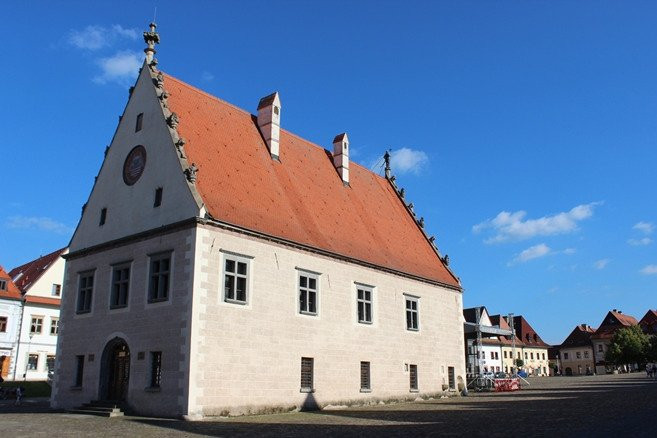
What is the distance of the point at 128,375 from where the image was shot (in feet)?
75.3

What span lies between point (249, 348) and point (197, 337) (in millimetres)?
2585

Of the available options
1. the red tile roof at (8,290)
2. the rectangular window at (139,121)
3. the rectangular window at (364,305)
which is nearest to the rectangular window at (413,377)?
the rectangular window at (364,305)

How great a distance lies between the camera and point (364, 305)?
29.0 meters

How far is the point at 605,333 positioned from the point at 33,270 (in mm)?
107524

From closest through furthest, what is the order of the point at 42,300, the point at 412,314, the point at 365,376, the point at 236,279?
the point at 236,279
the point at 365,376
the point at 412,314
the point at 42,300

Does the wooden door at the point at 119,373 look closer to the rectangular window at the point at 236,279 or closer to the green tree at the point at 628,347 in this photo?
the rectangular window at the point at 236,279

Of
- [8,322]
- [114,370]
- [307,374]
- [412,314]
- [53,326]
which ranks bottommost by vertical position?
[307,374]

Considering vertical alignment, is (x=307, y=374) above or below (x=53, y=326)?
below

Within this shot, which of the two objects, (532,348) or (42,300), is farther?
(532,348)

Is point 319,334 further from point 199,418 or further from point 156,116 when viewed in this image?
point 156,116

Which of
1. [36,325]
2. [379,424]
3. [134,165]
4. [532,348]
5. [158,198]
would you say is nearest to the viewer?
[379,424]

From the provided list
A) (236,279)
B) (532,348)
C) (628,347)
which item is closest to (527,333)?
(532,348)

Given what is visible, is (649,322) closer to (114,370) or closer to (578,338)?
(578,338)

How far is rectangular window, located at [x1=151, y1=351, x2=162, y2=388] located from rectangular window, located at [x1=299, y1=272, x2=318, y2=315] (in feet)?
20.9
